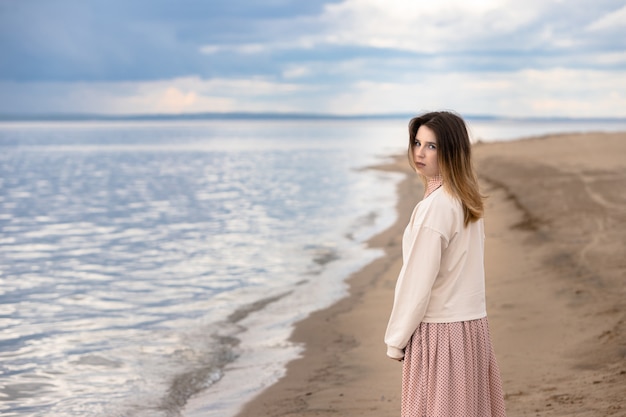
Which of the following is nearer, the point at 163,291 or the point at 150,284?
the point at 163,291

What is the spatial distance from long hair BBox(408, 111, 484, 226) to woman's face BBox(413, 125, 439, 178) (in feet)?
0.07

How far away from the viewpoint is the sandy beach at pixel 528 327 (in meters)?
6.69

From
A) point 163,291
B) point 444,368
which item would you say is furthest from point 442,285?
point 163,291

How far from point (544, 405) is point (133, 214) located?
21238 millimetres

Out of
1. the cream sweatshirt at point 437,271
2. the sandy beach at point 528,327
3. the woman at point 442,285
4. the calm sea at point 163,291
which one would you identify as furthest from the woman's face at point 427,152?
the calm sea at point 163,291

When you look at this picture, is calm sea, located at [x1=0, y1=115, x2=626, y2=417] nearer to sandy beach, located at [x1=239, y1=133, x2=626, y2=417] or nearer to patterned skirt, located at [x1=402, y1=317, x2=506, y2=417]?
sandy beach, located at [x1=239, y1=133, x2=626, y2=417]

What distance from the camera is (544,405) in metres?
6.16

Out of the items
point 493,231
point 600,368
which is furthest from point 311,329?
point 493,231

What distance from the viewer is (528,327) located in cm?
885

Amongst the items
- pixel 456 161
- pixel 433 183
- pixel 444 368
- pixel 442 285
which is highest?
pixel 456 161

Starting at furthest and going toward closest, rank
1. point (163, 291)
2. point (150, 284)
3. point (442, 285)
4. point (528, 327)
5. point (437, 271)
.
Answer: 1. point (150, 284)
2. point (163, 291)
3. point (528, 327)
4. point (442, 285)
5. point (437, 271)

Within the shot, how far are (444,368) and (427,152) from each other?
39.7 inches

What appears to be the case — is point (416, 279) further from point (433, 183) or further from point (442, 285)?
point (433, 183)

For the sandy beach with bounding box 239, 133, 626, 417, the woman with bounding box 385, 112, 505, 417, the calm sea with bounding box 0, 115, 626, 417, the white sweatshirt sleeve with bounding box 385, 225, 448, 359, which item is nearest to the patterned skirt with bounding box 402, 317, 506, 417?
the woman with bounding box 385, 112, 505, 417
